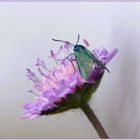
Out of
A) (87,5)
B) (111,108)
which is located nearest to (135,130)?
(111,108)

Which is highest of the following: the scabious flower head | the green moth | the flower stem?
the green moth

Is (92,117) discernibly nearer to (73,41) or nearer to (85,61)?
(85,61)

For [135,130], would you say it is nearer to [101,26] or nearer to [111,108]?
[111,108]

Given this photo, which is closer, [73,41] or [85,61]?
Result: [85,61]

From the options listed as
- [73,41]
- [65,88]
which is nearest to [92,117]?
[65,88]

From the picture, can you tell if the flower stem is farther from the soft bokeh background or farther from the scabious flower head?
the soft bokeh background

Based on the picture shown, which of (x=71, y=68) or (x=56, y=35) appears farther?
(x=56, y=35)

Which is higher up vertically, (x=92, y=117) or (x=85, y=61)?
(x=85, y=61)

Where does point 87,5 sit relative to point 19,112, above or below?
above

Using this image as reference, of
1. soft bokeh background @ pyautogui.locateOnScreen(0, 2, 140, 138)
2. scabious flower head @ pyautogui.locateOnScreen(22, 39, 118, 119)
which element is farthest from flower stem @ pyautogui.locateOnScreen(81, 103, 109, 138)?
soft bokeh background @ pyautogui.locateOnScreen(0, 2, 140, 138)
